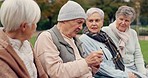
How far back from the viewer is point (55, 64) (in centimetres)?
318

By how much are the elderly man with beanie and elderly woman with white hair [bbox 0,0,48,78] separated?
0.59 m

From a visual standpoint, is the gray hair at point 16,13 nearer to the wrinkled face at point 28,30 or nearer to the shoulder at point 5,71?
the wrinkled face at point 28,30

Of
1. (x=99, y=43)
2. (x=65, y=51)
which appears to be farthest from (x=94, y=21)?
(x=65, y=51)

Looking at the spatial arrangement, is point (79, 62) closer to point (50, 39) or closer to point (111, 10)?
point (50, 39)

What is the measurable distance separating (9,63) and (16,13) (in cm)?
33

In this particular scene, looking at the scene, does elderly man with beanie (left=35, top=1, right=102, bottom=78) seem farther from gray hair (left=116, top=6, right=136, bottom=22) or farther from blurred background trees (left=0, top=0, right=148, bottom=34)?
blurred background trees (left=0, top=0, right=148, bottom=34)

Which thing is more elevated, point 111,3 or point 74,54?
point 74,54

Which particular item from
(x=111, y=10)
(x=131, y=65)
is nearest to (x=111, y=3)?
(x=111, y=10)

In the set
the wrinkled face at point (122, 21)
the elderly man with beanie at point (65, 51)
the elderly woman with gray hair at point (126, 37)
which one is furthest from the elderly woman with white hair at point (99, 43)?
the elderly man with beanie at point (65, 51)

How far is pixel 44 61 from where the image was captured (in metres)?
3.18

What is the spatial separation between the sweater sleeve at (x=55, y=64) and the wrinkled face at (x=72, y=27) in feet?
0.81

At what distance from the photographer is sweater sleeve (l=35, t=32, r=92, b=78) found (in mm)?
3176

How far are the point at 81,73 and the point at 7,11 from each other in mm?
1018

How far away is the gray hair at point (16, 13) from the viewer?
8.03ft
